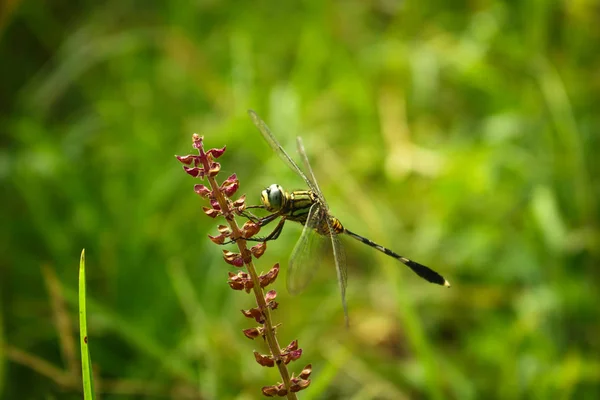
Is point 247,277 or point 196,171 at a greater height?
point 196,171

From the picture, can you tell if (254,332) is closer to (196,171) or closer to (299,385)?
(299,385)

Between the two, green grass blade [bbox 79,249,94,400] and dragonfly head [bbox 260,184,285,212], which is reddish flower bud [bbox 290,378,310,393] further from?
dragonfly head [bbox 260,184,285,212]

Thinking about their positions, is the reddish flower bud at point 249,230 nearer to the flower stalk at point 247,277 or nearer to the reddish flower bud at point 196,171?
the flower stalk at point 247,277

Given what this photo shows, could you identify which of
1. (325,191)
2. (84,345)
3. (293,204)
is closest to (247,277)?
(84,345)

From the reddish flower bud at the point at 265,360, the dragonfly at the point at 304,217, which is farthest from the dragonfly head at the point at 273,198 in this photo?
the reddish flower bud at the point at 265,360

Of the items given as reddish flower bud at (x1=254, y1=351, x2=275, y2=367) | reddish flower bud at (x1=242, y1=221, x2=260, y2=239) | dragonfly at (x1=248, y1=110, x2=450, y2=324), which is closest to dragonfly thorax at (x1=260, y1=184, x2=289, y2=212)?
dragonfly at (x1=248, y1=110, x2=450, y2=324)

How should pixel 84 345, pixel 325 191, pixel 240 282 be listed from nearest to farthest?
pixel 240 282 < pixel 84 345 < pixel 325 191

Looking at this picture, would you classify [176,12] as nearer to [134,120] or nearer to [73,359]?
[134,120]
